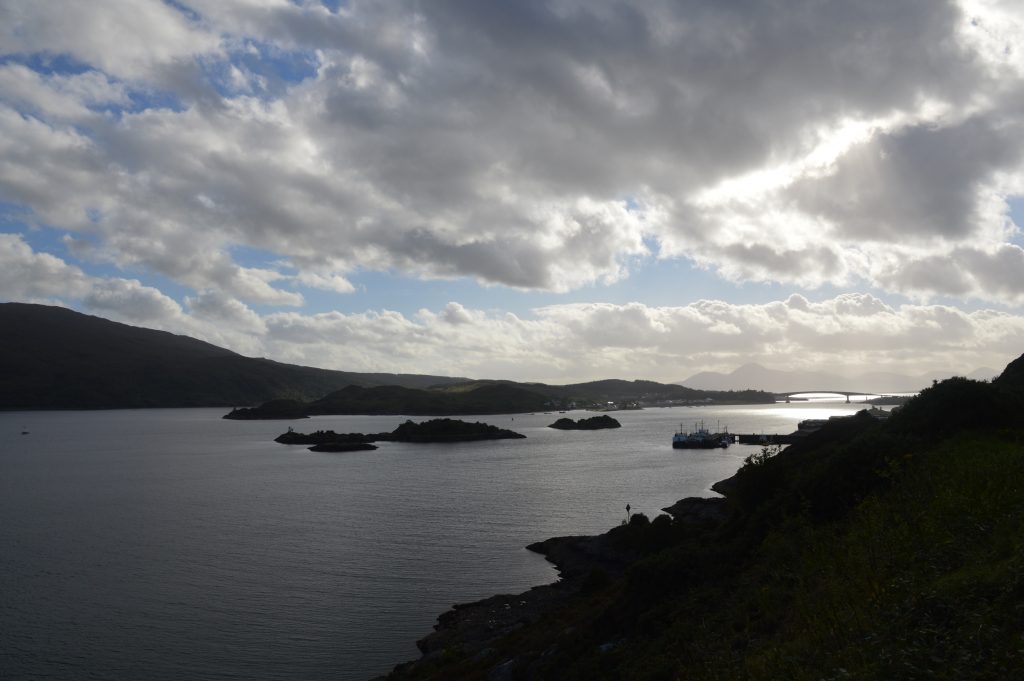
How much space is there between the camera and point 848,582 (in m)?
14.4

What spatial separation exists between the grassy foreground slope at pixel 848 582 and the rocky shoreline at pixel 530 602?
60.4 inches

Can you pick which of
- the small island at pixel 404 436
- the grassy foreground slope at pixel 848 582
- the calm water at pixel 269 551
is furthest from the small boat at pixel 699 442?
the grassy foreground slope at pixel 848 582

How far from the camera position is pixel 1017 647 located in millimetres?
8758

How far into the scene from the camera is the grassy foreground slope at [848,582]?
10.5 meters

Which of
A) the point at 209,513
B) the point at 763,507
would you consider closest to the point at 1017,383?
the point at 763,507

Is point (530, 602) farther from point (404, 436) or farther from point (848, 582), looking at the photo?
point (404, 436)

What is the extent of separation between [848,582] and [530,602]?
27967 mm

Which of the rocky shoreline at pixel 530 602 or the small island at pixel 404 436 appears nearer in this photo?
the rocky shoreline at pixel 530 602

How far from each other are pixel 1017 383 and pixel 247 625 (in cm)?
4769


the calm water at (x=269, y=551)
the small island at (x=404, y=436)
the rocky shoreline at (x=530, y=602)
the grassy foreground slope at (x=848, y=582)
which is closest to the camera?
the grassy foreground slope at (x=848, y=582)

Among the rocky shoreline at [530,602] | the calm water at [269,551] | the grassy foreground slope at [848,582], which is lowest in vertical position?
the calm water at [269,551]

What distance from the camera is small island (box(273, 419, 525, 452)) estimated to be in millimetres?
157625

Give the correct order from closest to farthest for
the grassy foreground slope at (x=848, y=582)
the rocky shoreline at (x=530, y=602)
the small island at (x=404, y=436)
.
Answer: the grassy foreground slope at (x=848, y=582) → the rocky shoreline at (x=530, y=602) → the small island at (x=404, y=436)

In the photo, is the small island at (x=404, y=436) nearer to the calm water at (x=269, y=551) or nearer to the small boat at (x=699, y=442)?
the calm water at (x=269, y=551)
